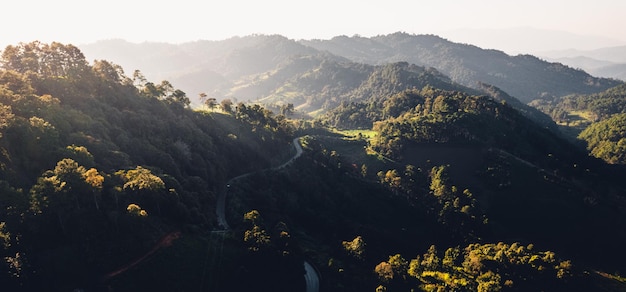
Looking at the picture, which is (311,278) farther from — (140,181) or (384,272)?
(140,181)

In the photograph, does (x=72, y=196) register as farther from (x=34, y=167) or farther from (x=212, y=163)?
(x=212, y=163)

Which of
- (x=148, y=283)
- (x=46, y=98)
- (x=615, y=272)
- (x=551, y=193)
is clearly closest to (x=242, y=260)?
(x=148, y=283)

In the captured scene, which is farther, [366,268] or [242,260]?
[366,268]

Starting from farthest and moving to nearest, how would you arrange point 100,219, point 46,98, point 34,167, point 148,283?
point 46,98, point 34,167, point 100,219, point 148,283

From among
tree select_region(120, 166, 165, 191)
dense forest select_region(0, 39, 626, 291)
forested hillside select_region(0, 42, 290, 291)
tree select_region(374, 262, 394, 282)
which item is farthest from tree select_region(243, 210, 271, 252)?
tree select_region(374, 262, 394, 282)

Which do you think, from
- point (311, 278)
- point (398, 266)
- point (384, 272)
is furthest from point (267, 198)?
point (398, 266)

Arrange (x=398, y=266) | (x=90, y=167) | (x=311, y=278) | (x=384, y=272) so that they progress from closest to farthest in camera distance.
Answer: (x=90, y=167) → (x=311, y=278) → (x=384, y=272) → (x=398, y=266)

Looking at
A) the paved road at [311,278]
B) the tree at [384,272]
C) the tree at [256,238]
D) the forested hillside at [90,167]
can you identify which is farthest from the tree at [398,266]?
the forested hillside at [90,167]

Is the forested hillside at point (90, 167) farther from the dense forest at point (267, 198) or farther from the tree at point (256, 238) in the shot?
the tree at point (256, 238)
